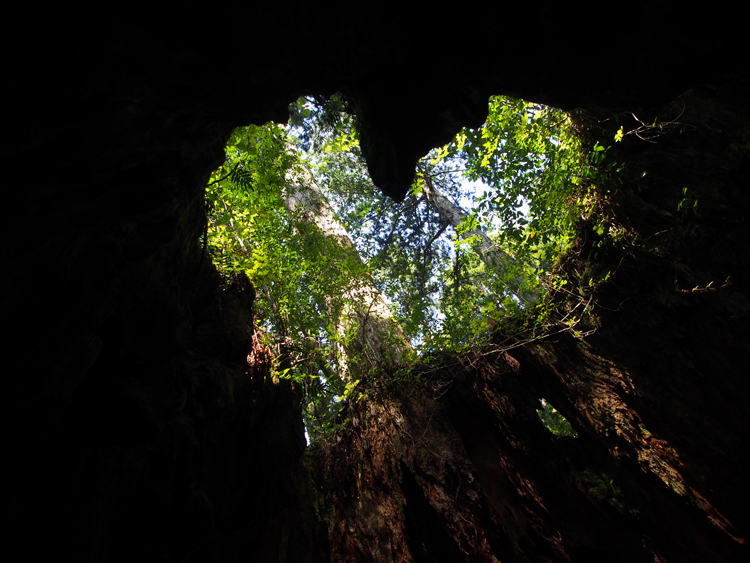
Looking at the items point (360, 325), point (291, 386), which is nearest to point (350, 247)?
point (360, 325)

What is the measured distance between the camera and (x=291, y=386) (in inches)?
216

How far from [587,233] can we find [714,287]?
5.38 feet

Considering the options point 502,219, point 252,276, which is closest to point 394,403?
point 252,276

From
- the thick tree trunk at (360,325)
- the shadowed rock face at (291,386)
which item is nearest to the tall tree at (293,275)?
the thick tree trunk at (360,325)

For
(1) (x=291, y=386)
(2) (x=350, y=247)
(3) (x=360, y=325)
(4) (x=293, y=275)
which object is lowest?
(1) (x=291, y=386)

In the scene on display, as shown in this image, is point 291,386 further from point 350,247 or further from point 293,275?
point 350,247

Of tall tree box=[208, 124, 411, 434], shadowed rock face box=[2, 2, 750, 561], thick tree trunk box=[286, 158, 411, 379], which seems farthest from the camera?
thick tree trunk box=[286, 158, 411, 379]

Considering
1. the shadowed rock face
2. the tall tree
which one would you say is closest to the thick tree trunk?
the tall tree

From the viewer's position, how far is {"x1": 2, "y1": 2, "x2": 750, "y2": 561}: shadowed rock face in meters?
1.99

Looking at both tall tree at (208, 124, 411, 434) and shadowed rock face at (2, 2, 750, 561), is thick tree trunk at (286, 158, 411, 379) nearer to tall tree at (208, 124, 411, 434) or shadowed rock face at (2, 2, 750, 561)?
tall tree at (208, 124, 411, 434)

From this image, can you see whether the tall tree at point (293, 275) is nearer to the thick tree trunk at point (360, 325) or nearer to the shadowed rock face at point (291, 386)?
the thick tree trunk at point (360, 325)

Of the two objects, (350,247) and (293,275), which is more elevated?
(350,247)

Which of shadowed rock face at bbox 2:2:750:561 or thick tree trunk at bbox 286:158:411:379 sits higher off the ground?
thick tree trunk at bbox 286:158:411:379

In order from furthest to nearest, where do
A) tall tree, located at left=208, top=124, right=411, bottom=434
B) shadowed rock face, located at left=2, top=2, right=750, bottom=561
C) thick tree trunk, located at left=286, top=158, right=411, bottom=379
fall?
thick tree trunk, located at left=286, top=158, right=411, bottom=379 < tall tree, located at left=208, top=124, right=411, bottom=434 < shadowed rock face, located at left=2, top=2, right=750, bottom=561
